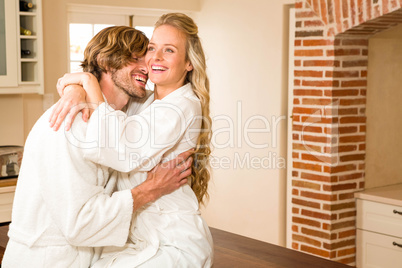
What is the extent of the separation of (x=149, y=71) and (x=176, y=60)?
0.12m

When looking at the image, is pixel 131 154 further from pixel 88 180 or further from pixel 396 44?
pixel 396 44

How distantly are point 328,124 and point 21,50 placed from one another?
2.50m

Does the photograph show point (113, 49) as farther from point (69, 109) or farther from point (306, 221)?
point (306, 221)

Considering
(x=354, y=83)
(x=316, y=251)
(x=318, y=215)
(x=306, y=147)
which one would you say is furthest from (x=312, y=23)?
(x=316, y=251)

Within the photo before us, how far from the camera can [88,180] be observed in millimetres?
1998

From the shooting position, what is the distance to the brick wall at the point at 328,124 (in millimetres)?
4191

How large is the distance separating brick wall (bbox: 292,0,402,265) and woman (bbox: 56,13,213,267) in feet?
6.68

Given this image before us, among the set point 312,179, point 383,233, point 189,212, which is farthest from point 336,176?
point 189,212

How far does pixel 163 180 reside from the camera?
7.06ft

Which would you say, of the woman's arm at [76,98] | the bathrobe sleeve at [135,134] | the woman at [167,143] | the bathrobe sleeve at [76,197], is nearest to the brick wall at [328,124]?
the woman at [167,143]

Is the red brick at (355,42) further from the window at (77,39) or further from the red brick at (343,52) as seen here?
the window at (77,39)

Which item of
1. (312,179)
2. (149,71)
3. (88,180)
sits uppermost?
(149,71)

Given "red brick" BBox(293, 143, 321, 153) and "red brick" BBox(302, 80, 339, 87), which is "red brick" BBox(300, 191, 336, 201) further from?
"red brick" BBox(302, 80, 339, 87)

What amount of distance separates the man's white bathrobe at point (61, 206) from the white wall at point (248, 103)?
3.53 metres
